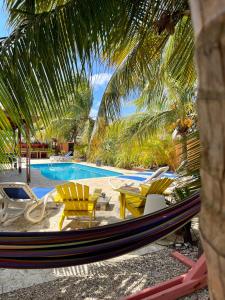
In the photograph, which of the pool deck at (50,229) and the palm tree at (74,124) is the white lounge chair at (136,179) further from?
the palm tree at (74,124)

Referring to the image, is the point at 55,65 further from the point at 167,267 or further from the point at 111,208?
the point at 111,208

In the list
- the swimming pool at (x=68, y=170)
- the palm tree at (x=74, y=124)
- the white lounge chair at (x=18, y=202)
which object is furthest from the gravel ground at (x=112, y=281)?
the palm tree at (x=74, y=124)

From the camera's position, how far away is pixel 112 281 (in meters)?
2.73

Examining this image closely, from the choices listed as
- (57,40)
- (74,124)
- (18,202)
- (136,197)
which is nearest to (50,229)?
(18,202)

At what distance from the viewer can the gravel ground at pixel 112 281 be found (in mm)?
2492

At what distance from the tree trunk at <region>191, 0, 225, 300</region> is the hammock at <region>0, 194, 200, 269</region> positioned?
165cm

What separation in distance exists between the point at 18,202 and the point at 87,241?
299 cm

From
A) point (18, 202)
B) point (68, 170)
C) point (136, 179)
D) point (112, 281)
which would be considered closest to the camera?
point (112, 281)

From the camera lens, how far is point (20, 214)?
14.5 feet

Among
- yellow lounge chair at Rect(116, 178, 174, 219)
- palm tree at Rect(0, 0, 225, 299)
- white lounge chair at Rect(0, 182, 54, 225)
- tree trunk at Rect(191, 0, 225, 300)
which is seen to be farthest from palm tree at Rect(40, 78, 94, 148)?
tree trunk at Rect(191, 0, 225, 300)

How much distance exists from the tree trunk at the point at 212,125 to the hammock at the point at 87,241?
1.65 metres

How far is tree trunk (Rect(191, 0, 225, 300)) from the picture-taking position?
0.33m

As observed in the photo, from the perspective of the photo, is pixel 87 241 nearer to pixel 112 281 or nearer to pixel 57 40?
pixel 112 281

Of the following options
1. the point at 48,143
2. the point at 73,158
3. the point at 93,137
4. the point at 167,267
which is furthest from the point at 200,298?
the point at 48,143
